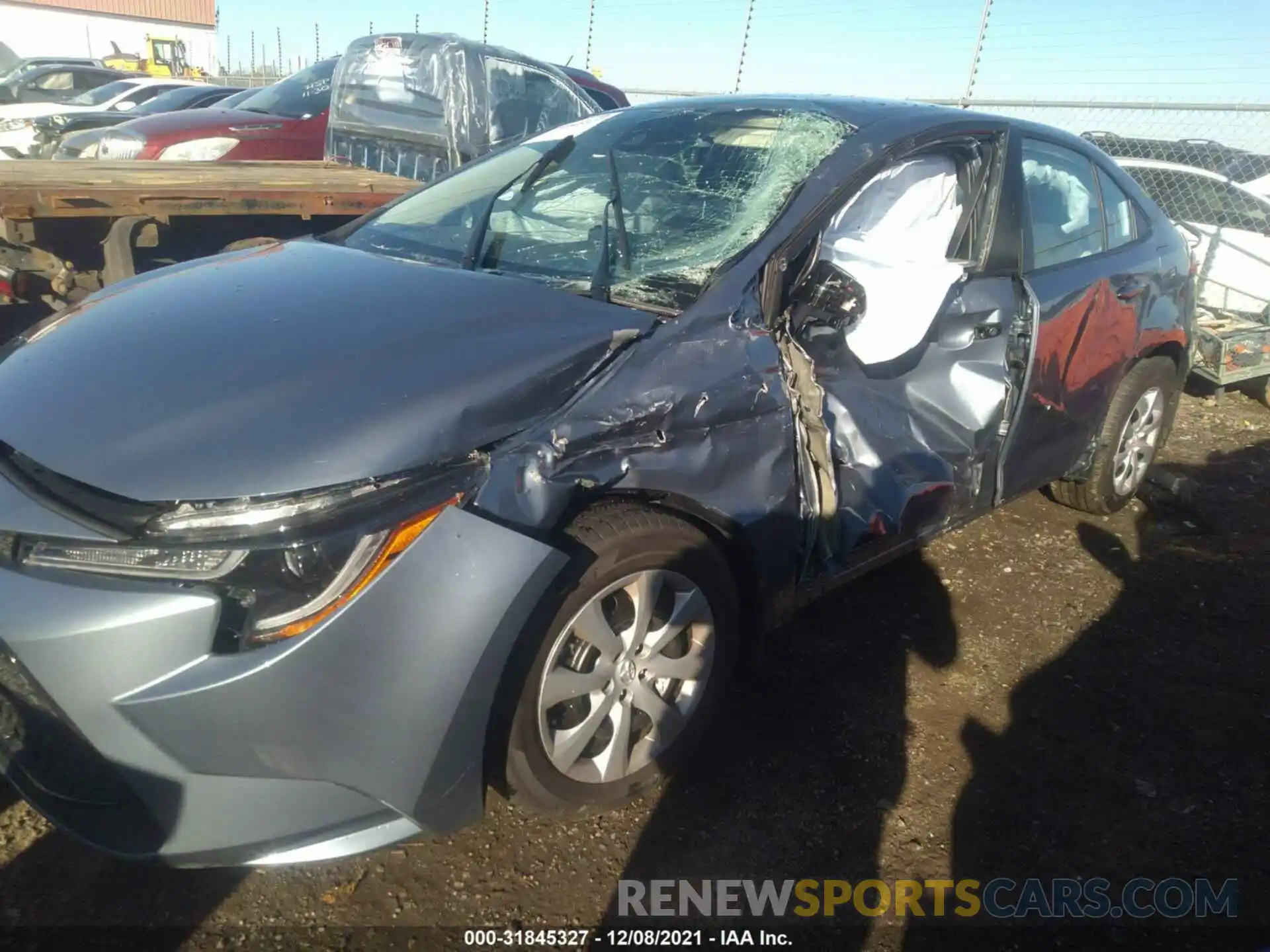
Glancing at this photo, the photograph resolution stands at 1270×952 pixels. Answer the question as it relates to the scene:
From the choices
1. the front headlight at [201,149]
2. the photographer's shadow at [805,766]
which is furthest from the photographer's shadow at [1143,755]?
the front headlight at [201,149]

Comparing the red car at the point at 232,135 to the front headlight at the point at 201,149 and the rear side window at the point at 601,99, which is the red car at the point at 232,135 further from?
the rear side window at the point at 601,99

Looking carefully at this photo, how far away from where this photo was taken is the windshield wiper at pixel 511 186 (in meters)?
2.76

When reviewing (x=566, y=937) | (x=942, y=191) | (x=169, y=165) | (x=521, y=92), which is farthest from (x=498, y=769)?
(x=521, y=92)

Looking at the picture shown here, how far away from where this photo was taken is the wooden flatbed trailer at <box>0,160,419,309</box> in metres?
4.12

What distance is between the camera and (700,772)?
8.14 feet

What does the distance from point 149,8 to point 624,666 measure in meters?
55.5

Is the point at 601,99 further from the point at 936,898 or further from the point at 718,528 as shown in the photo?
the point at 936,898

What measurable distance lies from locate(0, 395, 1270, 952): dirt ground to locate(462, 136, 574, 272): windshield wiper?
1563 millimetres

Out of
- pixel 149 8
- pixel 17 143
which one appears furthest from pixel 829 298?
pixel 149 8

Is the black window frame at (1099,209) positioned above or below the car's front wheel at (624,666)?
above

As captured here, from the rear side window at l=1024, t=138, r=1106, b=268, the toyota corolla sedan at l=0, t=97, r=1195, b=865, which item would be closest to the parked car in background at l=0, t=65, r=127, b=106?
the toyota corolla sedan at l=0, t=97, r=1195, b=865

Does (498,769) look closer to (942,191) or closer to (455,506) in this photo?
(455,506)

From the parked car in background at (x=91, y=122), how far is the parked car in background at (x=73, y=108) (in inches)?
5.7

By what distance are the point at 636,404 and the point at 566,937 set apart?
46.6 inches
